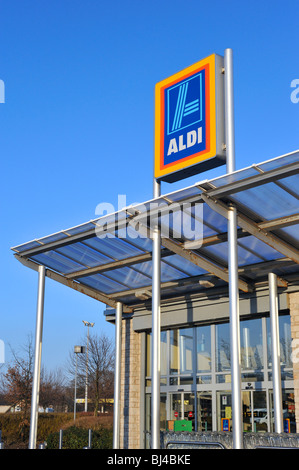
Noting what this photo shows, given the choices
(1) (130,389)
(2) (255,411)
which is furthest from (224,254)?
(1) (130,389)

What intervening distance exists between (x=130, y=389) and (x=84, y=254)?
21.0 ft

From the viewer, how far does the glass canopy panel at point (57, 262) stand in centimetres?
1407

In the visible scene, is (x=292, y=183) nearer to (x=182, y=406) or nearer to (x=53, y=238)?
(x=53, y=238)

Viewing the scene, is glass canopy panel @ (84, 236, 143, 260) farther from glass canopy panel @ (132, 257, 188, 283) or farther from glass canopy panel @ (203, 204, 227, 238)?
glass canopy panel @ (203, 204, 227, 238)

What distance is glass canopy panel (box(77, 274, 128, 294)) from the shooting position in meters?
15.8

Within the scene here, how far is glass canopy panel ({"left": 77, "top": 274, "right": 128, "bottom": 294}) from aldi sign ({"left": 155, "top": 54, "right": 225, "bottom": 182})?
369 centimetres

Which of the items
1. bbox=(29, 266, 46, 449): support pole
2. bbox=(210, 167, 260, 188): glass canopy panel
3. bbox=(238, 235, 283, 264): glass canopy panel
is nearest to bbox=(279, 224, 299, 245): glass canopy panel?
bbox=(238, 235, 283, 264): glass canopy panel

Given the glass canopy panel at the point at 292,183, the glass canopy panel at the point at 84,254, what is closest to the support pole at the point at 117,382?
the glass canopy panel at the point at 84,254

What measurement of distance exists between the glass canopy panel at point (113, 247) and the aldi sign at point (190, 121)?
205 cm

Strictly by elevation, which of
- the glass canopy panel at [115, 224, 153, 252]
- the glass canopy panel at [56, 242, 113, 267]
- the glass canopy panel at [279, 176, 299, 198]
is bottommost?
the glass canopy panel at [56, 242, 113, 267]

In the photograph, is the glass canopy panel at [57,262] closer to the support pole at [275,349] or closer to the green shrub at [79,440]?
the support pole at [275,349]

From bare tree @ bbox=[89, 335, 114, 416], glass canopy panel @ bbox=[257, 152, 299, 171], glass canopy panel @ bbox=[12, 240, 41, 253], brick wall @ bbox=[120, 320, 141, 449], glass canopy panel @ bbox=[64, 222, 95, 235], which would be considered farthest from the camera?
bare tree @ bbox=[89, 335, 114, 416]

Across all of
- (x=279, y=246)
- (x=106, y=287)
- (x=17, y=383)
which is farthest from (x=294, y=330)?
(x=17, y=383)

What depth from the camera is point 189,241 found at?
41.5ft
